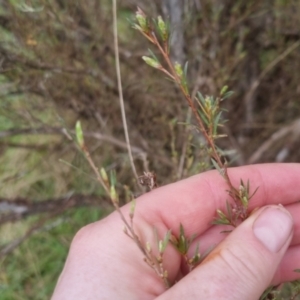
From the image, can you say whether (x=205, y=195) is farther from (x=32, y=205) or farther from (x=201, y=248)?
(x=32, y=205)

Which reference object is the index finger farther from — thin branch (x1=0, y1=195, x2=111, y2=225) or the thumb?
thin branch (x1=0, y1=195, x2=111, y2=225)

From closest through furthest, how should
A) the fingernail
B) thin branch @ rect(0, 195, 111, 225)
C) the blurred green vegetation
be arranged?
1. the fingernail
2. thin branch @ rect(0, 195, 111, 225)
3. the blurred green vegetation

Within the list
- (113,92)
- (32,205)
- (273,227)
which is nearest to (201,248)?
(273,227)

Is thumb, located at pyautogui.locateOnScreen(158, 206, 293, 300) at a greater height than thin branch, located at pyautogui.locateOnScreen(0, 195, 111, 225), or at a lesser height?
lesser

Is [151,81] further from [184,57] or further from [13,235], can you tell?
[13,235]

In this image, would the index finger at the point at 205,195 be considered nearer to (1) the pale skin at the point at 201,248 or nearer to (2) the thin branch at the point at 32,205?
(1) the pale skin at the point at 201,248

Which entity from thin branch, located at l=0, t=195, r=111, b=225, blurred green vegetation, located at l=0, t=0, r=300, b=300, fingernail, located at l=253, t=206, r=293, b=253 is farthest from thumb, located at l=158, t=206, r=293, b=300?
thin branch, located at l=0, t=195, r=111, b=225

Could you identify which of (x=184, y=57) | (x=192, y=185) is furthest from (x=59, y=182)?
(x=192, y=185)
